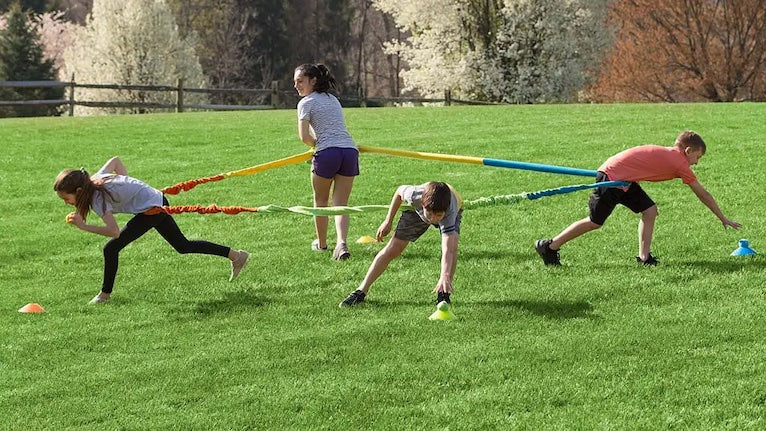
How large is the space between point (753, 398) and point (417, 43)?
37433mm

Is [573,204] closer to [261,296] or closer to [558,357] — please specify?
[261,296]

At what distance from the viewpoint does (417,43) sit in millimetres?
42281

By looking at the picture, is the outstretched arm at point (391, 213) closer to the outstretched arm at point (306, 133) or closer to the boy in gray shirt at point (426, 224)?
the boy in gray shirt at point (426, 224)

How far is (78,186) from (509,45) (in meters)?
33.8

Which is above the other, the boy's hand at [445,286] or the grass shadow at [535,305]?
the boy's hand at [445,286]

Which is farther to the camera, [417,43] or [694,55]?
[417,43]

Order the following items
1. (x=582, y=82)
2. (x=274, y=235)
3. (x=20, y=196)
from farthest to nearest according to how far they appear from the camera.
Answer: (x=582, y=82) < (x=20, y=196) < (x=274, y=235)

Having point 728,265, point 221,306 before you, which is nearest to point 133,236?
point 221,306

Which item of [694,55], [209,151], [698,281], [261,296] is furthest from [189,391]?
[694,55]

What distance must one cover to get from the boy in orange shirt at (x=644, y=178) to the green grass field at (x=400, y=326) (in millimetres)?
329

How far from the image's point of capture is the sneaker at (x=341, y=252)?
9.64 metres

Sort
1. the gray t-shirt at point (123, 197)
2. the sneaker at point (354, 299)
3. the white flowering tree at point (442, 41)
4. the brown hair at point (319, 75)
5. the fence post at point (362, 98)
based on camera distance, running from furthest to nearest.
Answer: the white flowering tree at point (442, 41) → the fence post at point (362, 98) → the brown hair at point (319, 75) → the gray t-shirt at point (123, 197) → the sneaker at point (354, 299)

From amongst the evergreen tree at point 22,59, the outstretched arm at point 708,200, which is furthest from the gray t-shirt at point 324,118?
the evergreen tree at point 22,59

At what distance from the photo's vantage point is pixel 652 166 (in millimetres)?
8539
